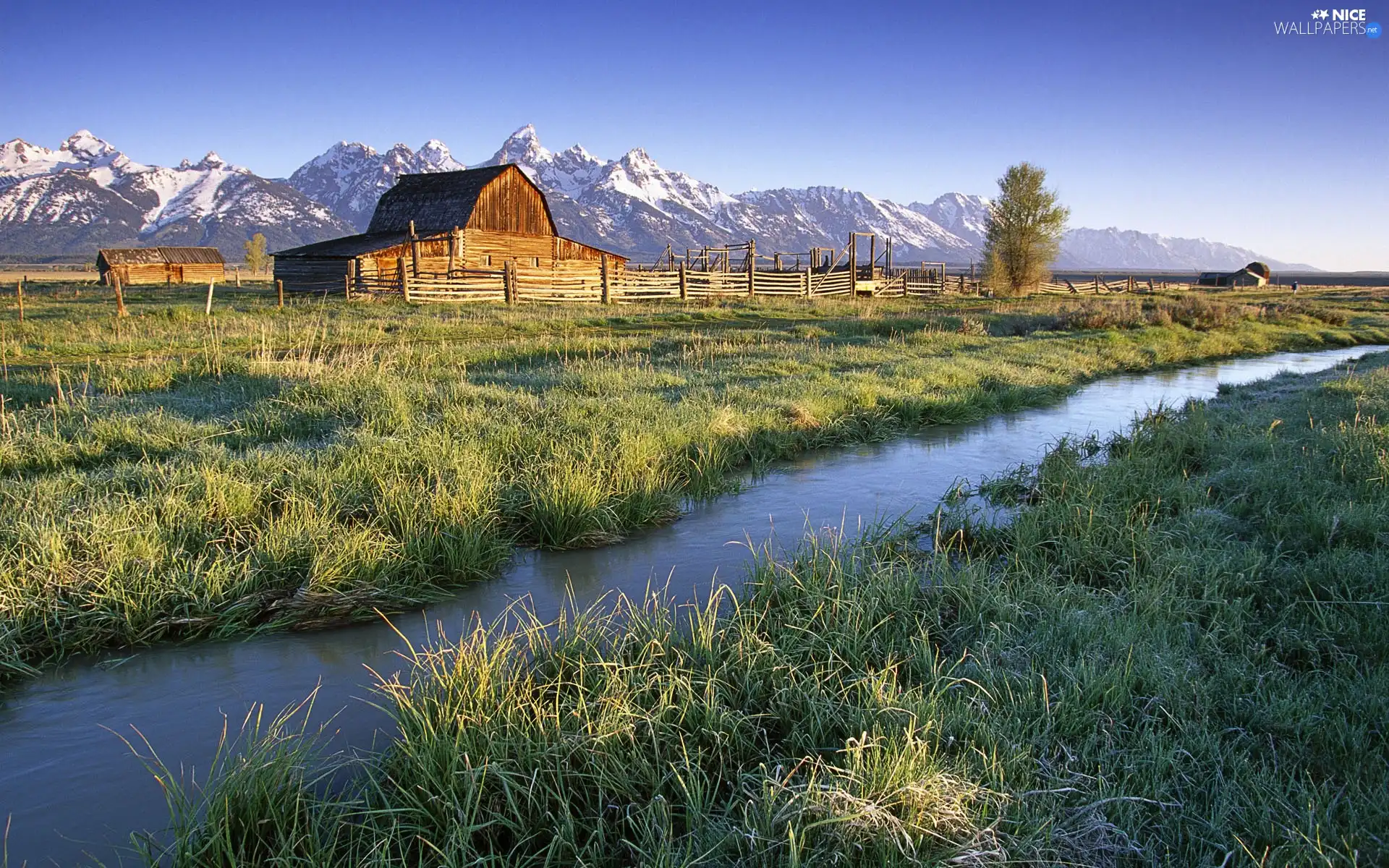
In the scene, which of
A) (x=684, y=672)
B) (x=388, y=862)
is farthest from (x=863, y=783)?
(x=388, y=862)

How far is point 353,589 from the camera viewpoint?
16.6 feet

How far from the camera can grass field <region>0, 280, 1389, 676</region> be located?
192 inches

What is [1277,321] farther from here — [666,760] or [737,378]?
[666,760]

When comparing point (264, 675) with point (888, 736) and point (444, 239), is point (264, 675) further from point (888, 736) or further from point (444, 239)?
point (444, 239)

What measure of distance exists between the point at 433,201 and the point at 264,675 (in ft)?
124

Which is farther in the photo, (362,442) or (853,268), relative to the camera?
(853,268)

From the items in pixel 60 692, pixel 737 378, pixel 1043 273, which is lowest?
pixel 60 692

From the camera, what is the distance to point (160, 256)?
59344mm

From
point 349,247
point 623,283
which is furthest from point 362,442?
point 349,247

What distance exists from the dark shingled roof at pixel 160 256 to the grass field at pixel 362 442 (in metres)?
48.4

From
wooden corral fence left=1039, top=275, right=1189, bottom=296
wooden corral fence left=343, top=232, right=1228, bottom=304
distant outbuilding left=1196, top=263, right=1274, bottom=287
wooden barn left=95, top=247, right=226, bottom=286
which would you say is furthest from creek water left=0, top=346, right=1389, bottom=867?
distant outbuilding left=1196, top=263, right=1274, bottom=287

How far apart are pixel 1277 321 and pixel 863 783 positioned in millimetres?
34002

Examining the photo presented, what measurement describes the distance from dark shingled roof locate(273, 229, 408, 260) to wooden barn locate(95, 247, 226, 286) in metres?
25.5

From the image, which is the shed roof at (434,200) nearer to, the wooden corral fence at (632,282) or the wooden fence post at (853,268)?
the wooden corral fence at (632,282)
